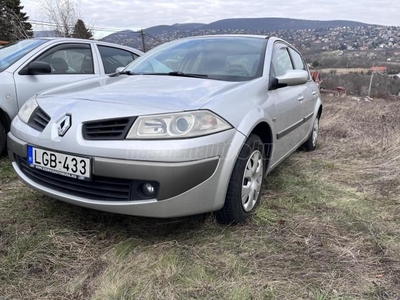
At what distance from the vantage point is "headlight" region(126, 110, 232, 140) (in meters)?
2.05

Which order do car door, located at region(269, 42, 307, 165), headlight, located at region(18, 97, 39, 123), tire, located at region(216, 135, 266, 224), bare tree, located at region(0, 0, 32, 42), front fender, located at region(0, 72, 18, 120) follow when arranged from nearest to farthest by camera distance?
tire, located at region(216, 135, 266, 224) < headlight, located at region(18, 97, 39, 123) < car door, located at region(269, 42, 307, 165) < front fender, located at region(0, 72, 18, 120) < bare tree, located at region(0, 0, 32, 42)

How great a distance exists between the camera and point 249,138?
97.9 inches

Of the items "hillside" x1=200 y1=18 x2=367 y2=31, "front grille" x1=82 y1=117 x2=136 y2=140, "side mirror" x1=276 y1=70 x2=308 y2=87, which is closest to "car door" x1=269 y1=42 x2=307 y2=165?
"side mirror" x1=276 y1=70 x2=308 y2=87

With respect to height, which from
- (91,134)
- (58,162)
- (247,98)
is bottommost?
(58,162)

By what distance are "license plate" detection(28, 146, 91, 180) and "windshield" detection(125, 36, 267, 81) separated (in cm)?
126

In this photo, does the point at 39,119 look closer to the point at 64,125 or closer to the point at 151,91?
the point at 64,125

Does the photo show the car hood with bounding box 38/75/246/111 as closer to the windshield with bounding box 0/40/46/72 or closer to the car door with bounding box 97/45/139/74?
the windshield with bounding box 0/40/46/72

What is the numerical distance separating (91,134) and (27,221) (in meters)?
0.90

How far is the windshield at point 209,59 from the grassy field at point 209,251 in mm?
1105

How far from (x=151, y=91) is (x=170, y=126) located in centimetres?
47

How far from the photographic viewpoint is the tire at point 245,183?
2350 mm

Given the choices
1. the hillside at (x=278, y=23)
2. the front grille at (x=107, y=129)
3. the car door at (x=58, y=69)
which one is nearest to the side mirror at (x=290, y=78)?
the front grille at (x=107, y=129)

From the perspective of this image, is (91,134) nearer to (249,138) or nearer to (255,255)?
(249,138)

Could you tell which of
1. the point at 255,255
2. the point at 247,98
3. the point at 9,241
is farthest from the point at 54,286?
the point at 247,98
